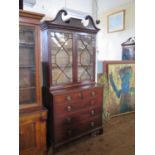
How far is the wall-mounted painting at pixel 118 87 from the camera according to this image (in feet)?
11.7

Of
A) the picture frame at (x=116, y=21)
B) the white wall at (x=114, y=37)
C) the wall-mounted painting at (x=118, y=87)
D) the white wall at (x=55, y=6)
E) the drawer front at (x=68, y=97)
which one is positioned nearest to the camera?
the drawer front at (x=68, y=97)

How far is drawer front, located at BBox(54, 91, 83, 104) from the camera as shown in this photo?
91.2 inches

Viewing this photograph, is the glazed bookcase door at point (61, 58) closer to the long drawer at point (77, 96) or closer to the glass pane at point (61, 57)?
the glass pane at point (61, 57)

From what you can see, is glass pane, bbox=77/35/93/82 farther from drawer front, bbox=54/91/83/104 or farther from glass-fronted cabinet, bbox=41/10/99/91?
drawer front, bbox=54/91/83/104

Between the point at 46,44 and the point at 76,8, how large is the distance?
1174mm

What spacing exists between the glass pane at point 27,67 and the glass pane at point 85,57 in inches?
32.9

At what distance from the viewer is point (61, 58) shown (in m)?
2.54

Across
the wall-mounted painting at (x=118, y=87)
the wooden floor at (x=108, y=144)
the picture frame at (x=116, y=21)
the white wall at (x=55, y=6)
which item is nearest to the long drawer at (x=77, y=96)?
the wooden floor at (x=108, y=144)

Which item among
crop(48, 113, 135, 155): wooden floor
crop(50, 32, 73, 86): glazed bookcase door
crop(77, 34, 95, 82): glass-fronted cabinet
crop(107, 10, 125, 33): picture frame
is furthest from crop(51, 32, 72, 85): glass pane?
crop(107, 10, 125, 33): picture frame

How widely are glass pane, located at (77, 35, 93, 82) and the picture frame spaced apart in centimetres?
214

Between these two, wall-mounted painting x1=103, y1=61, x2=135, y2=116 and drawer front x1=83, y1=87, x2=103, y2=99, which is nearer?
drawer front x1=83, y1=87, x2=103, y2=99
